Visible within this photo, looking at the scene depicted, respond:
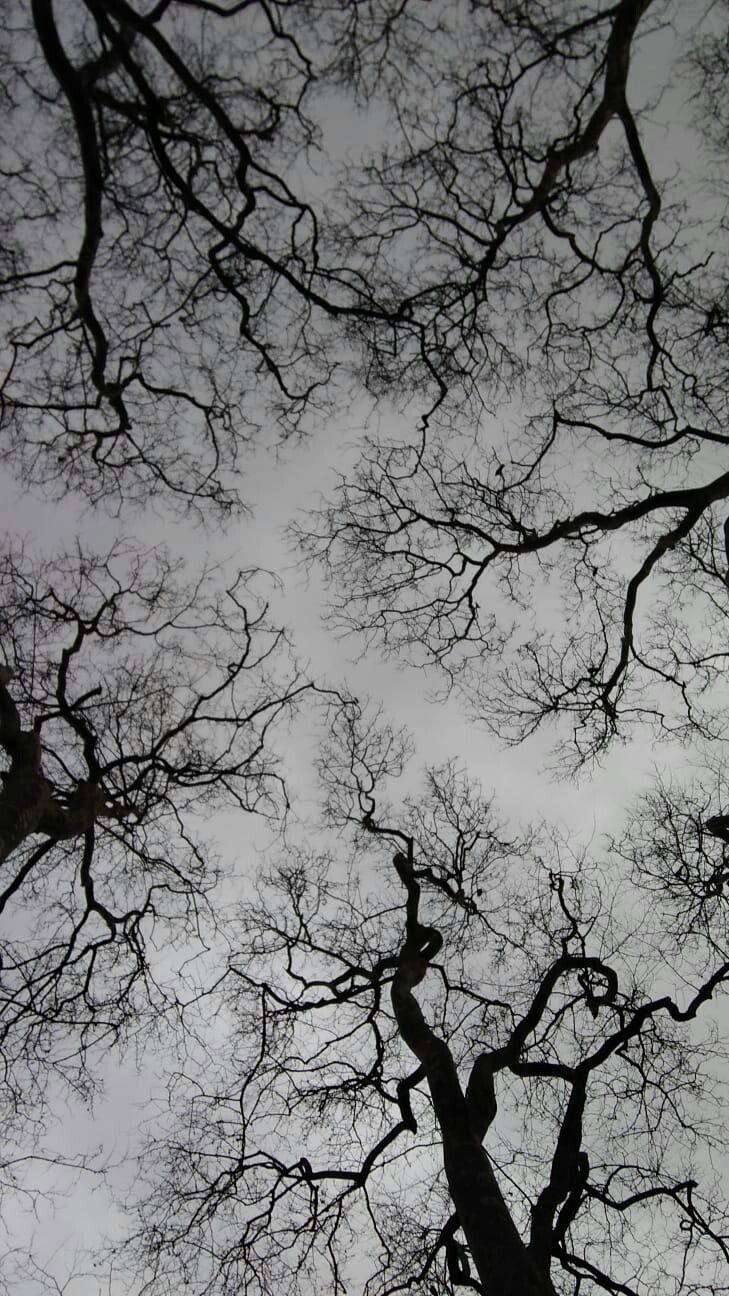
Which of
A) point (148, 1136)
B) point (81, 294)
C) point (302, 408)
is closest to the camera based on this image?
point (81, 294)

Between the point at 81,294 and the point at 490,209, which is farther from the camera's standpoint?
the point at 490,209

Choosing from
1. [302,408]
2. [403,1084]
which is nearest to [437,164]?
[302,408]

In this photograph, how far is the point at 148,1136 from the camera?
7.54m

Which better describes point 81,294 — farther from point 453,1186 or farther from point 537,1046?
point 537,1046

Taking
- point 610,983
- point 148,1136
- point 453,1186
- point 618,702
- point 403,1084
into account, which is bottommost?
point 148,1136

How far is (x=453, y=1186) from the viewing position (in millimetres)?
4938

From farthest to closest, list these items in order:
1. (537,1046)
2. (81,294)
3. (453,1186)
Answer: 1. (537,1046)
2. (81,294)
3. (453,1186)

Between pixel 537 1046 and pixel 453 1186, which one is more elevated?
pixel 537 1046

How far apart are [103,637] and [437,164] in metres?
5.56

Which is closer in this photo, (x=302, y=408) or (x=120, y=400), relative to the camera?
(x=120, y=400)

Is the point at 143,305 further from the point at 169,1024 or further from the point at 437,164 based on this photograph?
the point at 169,1024

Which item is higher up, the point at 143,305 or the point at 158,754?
the point at 143,305

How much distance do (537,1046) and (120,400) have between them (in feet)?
26.2

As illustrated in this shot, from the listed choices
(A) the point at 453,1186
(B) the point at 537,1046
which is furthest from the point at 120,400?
(B) the point at 537,1046
